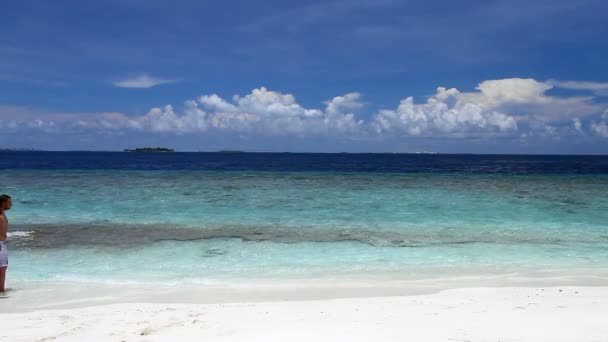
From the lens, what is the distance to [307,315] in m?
5.98

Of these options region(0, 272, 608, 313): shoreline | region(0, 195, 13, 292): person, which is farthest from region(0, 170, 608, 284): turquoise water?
region(0, 195, 13, 292): person

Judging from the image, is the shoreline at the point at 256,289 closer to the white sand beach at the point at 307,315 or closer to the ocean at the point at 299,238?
the white sand beach at the point at 307,315

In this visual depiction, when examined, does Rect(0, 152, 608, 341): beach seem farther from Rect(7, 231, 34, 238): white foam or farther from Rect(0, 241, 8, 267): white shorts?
Rect(0, 241, 8, 267): white shorts

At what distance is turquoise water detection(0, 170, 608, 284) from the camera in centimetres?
897

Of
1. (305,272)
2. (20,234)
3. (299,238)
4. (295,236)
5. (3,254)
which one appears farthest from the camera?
(295,236)

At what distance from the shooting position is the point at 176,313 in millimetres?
6105

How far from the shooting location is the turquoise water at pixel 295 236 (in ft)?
29.4

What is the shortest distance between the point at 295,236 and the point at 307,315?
20.8 ft

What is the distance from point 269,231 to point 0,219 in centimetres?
724

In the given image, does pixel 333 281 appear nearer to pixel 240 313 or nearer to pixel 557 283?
pixel 240 313

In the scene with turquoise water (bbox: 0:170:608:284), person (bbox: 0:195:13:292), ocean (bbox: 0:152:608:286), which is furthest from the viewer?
turquoise water (bbox: 0:170:608:284)

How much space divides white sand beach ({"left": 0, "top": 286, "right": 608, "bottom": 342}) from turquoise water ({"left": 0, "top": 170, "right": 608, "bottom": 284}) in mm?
1311

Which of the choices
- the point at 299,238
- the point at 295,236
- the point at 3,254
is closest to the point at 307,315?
the point at 3,254

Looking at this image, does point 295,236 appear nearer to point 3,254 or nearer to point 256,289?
point 256,289
